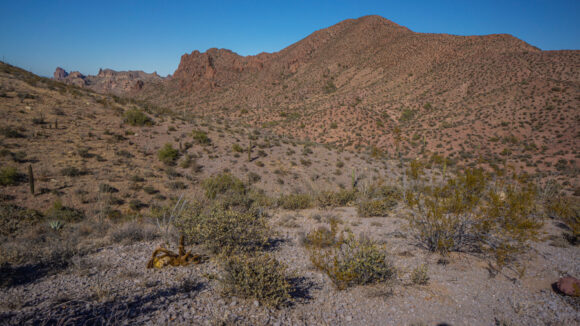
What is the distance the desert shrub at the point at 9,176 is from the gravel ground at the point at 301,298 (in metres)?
8.87

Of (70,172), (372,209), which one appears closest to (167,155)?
(70,172)

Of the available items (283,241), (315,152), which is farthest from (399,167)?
(283,241)

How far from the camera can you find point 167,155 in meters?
15.6

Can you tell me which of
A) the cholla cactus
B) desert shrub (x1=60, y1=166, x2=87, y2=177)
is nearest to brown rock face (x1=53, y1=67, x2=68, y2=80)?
desert shrub (x1=60, y1=166, x2=87, y2=177)

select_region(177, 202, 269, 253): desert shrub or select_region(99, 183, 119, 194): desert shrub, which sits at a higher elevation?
select_region(177, 202, 269, 253): desert shrub

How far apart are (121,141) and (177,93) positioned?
67.7m

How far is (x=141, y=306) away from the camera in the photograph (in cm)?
349

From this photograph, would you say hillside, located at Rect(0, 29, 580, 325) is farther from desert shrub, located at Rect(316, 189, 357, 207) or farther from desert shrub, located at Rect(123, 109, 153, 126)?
desert shrub, located at Rect(123, 109, 153, 126)

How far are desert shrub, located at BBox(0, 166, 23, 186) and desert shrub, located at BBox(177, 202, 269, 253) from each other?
9347 millimetres

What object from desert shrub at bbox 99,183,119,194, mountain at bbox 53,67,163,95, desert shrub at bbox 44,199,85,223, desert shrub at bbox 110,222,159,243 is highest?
mountain at bbox 53,67,163,95

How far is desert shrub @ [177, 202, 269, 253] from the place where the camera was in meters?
5.54

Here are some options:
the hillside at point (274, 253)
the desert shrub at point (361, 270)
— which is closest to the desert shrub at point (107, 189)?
the hillside at point (274, 253)

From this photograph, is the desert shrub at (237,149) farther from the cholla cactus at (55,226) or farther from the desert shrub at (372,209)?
the cholla cactus at (55,226)

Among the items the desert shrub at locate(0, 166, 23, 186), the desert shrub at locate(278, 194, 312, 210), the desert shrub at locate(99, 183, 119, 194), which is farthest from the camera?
the desert shrub at locate(99, 183, 119, 194)
